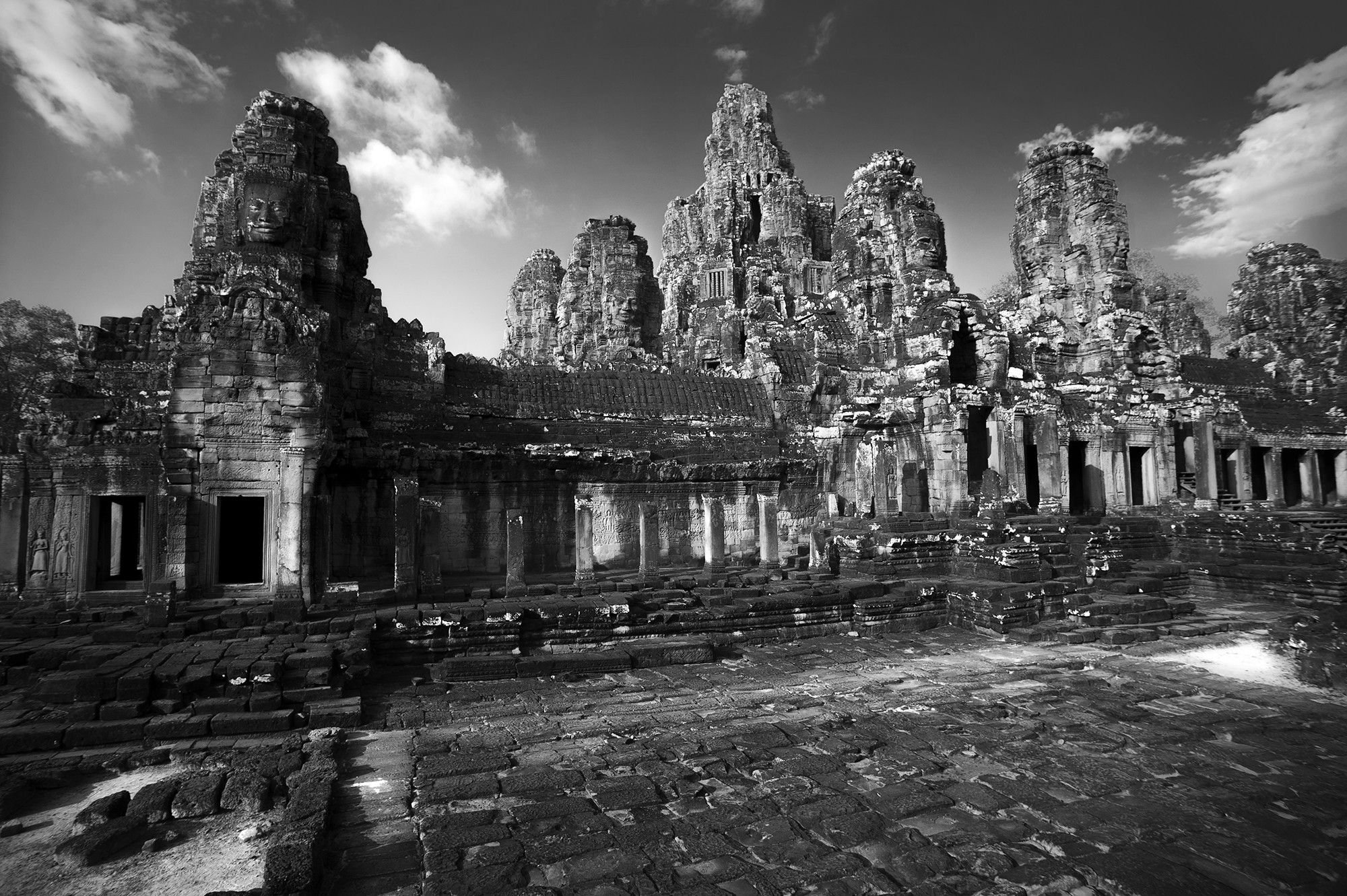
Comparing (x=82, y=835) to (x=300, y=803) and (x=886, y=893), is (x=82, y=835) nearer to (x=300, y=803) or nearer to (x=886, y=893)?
(x=300, y=803)

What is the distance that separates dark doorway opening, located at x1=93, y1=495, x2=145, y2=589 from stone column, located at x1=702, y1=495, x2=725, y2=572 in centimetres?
865

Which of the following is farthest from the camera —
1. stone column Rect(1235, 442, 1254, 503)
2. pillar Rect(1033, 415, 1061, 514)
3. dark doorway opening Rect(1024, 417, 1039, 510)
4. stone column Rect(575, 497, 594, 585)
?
stone column Rect(1235, 442, 1254, 503)

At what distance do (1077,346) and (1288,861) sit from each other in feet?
59.0

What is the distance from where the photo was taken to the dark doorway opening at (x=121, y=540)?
1066cm

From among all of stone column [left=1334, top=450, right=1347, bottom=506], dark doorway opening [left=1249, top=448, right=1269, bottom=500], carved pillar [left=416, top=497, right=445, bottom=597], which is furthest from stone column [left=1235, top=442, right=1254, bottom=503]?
carved pillar [left=416, top=497, right=445, bottom=597]

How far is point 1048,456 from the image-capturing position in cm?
1634

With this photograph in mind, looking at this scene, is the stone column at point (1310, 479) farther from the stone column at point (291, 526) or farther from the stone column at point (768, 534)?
the stone column at point (291, 526)

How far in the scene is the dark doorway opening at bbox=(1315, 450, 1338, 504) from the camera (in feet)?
68.8

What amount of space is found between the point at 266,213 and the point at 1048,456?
1693 centimetres

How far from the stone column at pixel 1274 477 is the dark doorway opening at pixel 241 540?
79.7 ft

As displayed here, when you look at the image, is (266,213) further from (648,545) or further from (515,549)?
(648,545)

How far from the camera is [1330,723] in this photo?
241 inches

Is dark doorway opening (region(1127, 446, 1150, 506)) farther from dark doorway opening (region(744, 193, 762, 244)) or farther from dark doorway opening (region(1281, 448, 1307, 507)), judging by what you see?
dark doorway opening (region(744, 193, 762, 244))

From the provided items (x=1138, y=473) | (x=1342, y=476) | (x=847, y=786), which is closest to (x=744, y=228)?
(x=1138, y=473)
